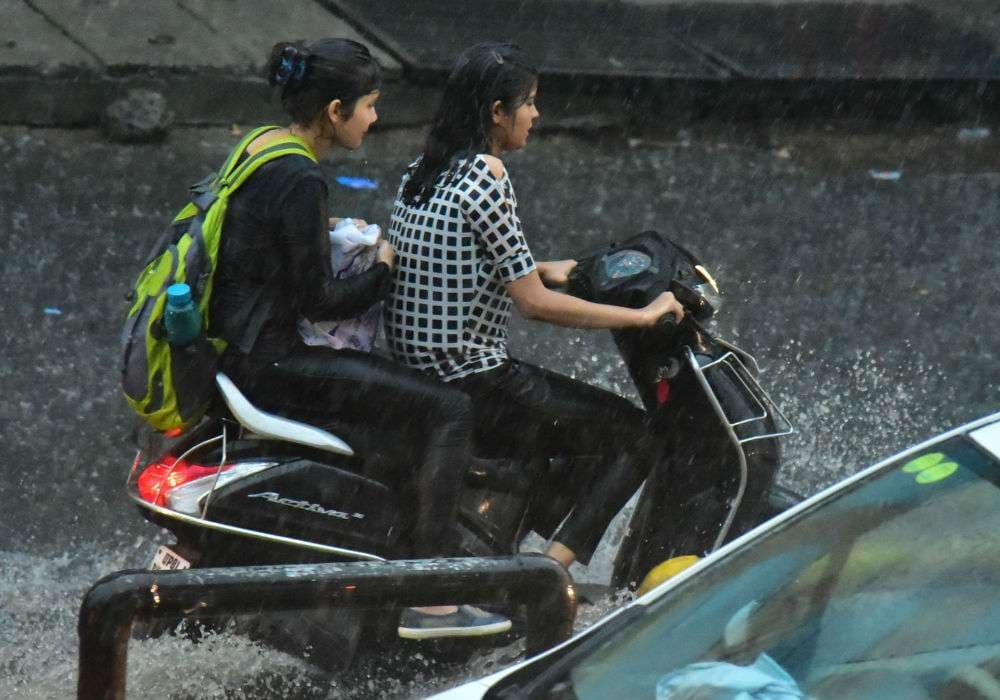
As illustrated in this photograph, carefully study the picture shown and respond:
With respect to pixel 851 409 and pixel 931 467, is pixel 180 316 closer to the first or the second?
pixel 931 467

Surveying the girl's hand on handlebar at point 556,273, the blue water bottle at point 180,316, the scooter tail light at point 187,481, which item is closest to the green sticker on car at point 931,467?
the girl's hand on handlebar at point 556,273

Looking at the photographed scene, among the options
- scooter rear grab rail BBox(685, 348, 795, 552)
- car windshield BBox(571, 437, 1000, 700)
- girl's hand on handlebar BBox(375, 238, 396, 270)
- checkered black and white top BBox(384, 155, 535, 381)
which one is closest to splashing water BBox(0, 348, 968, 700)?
scooter rear grab rail BBox(685, 348, 795, 552)

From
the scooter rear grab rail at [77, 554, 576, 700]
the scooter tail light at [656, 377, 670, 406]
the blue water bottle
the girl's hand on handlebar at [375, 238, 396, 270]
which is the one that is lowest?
the scooter rear grab rail at [77, 554, 576, 700]

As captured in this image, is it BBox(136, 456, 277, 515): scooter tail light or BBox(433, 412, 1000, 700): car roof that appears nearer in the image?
BBox(433, 412, 1000, 700): car roof

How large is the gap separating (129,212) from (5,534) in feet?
8.59

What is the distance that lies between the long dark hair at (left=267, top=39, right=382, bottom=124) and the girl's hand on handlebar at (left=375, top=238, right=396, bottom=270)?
351mm

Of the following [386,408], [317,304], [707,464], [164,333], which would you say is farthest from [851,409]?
[164,333]

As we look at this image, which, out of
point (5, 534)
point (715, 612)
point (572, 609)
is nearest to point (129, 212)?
point (5, 534)

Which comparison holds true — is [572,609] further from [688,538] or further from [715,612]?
[688,538]

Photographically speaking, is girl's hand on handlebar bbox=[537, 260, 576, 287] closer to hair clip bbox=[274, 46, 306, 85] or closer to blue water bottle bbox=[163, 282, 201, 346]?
hair clip bbox=[274, 46, 306, 85]

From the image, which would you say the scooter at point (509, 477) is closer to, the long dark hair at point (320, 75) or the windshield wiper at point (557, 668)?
the long dark hair at point (320, 75)

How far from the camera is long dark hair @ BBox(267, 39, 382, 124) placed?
3.78 metres

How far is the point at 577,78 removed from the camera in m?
8.97

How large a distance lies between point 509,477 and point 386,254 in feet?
2.36
